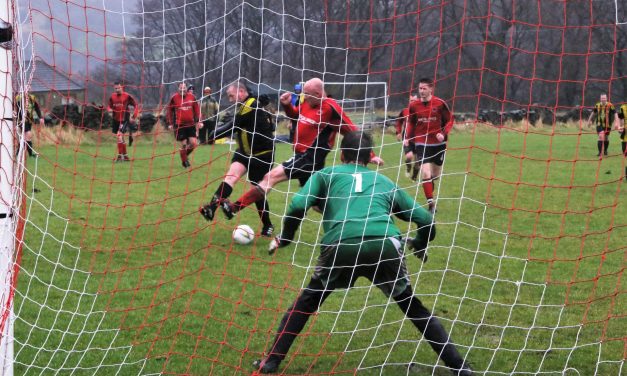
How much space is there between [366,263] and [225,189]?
4.00m

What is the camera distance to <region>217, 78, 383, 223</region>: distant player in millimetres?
7707

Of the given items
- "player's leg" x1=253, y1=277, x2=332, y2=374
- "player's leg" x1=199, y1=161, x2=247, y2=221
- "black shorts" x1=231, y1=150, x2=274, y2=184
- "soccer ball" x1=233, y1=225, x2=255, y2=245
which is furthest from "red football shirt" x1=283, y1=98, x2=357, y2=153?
"player's leg" x1=253, y1=277, x2=332, y2=374

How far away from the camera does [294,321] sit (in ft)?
14.9

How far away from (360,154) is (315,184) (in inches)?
12.8

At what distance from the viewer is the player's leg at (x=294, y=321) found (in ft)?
14.8

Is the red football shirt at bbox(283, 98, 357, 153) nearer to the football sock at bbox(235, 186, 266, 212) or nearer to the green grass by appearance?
the football sock at bbox(235, 186, 266, 212)

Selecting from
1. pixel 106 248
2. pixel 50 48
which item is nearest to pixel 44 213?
pixel 106 248

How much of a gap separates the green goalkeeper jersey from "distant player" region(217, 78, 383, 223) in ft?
9.05

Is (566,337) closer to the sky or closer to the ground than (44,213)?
closer to the sky

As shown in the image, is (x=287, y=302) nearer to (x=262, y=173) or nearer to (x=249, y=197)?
(x=249, y=197)

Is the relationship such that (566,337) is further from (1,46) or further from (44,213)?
(44,213)

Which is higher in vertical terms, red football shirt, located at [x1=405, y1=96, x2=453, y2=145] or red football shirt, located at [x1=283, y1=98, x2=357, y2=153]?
red football shirt, located at [x1=283, y1=98, x2=357, y2=153]

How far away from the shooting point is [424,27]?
6648mm

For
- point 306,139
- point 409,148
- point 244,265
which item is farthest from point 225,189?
point 409,148
